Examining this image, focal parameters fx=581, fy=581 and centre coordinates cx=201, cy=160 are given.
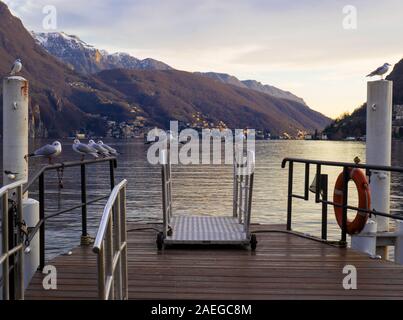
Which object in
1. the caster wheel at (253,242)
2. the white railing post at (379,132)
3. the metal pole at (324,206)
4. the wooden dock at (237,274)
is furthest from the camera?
the white railing post at (379,132)

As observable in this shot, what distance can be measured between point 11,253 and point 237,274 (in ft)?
8.99

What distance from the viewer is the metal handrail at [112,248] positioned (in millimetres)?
3035

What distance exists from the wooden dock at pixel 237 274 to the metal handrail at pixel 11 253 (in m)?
0.84

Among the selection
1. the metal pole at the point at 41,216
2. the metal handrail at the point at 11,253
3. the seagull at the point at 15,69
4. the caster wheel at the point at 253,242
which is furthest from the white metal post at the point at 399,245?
the seagull at the point at 15,69

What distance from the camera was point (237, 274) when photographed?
240 inches

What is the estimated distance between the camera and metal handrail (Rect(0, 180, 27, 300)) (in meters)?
3.83

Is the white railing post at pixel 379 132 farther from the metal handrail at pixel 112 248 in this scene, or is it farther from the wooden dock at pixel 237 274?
the metal handrail at pixel 112 248

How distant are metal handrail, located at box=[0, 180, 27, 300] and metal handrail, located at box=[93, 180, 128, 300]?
0.70m

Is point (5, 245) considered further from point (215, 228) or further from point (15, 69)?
point (15, 69)

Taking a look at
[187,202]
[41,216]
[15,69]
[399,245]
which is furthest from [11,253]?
[187,202]

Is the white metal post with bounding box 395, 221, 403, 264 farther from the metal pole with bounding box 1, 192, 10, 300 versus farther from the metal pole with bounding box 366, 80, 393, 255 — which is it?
the metal pole with bounding box 1, 192, 10, 300

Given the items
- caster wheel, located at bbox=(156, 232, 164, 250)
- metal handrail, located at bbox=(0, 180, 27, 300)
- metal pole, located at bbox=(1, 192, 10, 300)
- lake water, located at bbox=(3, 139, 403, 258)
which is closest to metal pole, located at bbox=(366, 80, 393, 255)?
caster wheel, located at bbox=(156, 232, 164, 250)

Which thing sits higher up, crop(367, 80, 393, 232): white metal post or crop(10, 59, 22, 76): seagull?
crop(10, 59, 22, 76): seagull
